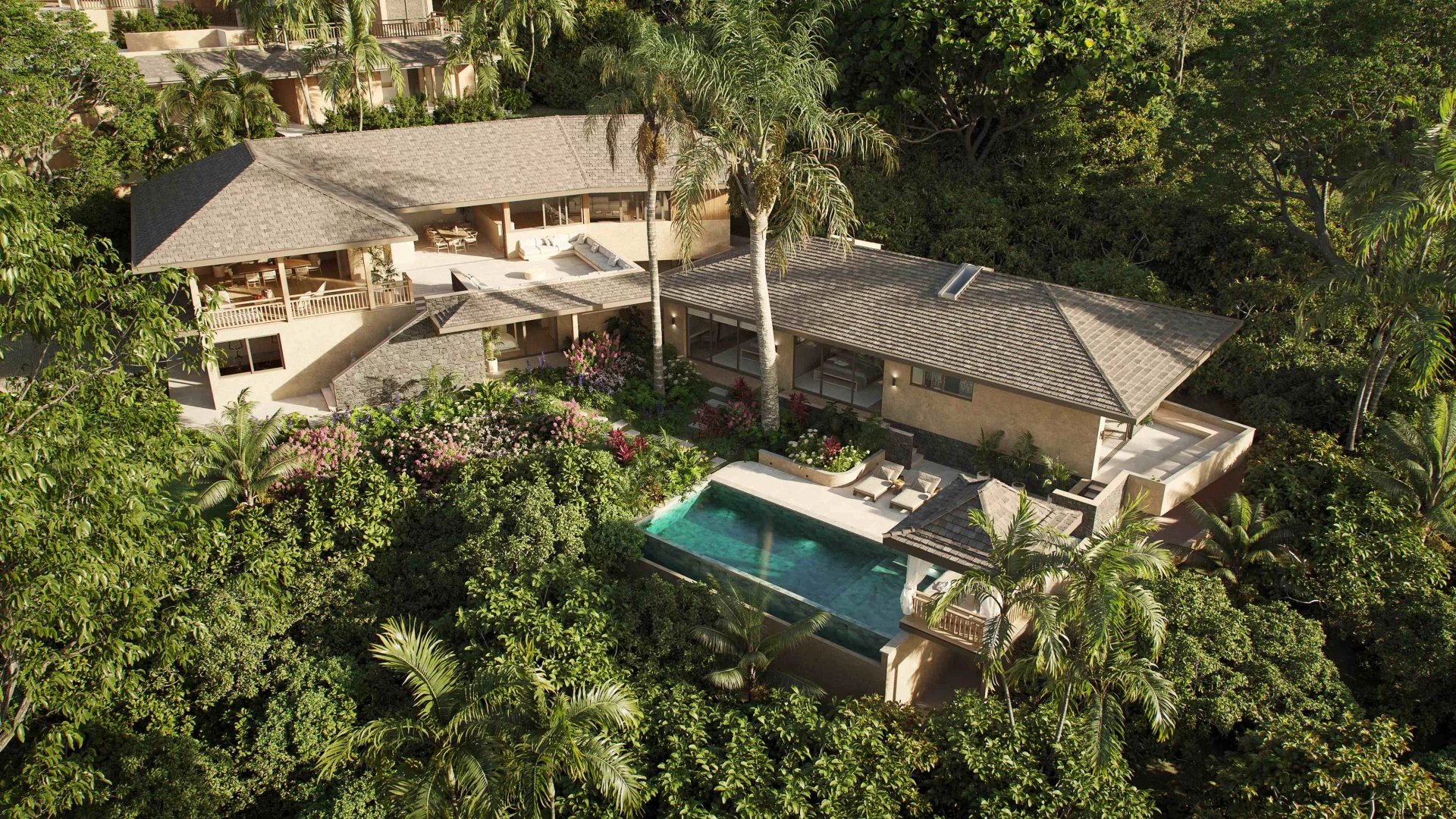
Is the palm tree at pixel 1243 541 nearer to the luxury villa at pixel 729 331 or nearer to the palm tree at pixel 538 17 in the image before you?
the luxury villa at pixel 729 331

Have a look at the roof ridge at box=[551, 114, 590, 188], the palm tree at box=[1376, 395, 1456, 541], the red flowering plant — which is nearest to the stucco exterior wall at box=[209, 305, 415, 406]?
the roof ridge at box=[551, 114, 590, 188]

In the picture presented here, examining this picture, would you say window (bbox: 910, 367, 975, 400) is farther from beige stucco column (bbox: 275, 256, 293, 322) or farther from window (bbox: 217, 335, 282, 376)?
window (bbox: 217, 335, 282, 376)

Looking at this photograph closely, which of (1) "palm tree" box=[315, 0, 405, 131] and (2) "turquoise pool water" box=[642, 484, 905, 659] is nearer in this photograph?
(2) "turquoise pool water" box=[642, 484, 905, 659]

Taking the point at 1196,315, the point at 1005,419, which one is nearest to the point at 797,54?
the point at 1005,419

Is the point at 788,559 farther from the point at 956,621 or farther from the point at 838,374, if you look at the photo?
the point at 838,374

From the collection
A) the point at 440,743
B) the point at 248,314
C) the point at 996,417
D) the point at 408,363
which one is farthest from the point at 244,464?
the point at 996,417

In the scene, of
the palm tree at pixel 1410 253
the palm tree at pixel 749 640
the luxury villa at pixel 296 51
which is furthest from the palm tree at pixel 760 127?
the luxury villa at pixel 296 51
